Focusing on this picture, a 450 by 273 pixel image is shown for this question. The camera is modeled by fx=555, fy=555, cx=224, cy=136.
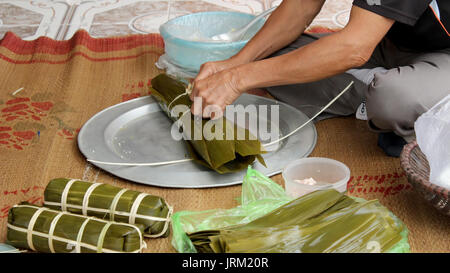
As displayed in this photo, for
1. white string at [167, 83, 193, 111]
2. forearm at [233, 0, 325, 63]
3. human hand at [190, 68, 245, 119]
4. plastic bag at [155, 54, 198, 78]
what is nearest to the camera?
human hand at [190, 68, 245, 119]

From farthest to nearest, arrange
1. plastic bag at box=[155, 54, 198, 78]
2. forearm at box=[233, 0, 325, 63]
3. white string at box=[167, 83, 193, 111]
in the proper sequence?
plastic bag at box=[155, 54, 198, 78] → forearm at box=[233, 0, 325, 63] → white string at box=[167, 83, 193, 111]

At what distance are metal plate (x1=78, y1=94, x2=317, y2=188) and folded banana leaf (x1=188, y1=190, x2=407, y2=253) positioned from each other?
389mm

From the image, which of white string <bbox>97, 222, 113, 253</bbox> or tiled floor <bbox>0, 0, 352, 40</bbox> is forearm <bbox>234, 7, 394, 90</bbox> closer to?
white string <bbox>97, 222, 113, 253</bbox>

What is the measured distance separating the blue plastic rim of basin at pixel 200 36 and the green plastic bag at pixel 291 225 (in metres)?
1.03

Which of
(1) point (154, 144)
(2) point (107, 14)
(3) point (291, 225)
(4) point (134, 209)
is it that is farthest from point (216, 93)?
(2) point (107, 14)

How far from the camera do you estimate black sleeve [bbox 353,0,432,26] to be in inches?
63.3

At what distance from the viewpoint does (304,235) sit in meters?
1.28

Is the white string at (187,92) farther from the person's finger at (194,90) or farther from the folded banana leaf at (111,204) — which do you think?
the folded banana leaf at (111,204)

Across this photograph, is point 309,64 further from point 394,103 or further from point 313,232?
point 313,232

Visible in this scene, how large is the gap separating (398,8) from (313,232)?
2.42 feet

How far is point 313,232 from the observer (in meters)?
1.29

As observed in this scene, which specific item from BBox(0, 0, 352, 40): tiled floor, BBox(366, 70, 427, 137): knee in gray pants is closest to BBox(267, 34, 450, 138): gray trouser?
BBox(366, 70, 427, 137): knee in gray pants

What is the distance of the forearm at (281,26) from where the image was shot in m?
2.20

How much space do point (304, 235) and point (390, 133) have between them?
0.74 metres
